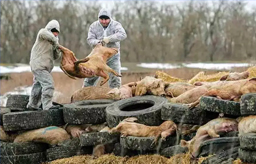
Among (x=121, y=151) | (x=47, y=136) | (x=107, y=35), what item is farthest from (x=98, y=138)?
(x=107, y=35)

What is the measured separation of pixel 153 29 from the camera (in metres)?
53.3

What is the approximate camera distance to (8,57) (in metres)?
50.8

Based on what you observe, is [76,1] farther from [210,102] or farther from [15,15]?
[210,102]

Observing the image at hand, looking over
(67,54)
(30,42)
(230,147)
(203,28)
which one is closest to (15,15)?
(30,42)

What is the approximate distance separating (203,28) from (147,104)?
4463 centimetres

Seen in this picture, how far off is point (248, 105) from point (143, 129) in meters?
1.73

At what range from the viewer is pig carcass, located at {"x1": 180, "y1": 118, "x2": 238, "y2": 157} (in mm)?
6535

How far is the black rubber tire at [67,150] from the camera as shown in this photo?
26.6ft

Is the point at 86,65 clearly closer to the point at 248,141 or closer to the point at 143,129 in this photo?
the point at 143,129

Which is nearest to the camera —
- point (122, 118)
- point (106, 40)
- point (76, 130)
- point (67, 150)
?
point (122, 118)

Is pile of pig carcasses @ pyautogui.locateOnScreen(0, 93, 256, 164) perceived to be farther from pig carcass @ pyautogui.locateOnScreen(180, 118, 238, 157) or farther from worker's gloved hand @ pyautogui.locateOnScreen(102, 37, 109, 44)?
worker's gloved hand @ pyautogui.locateOnScreen(102, 37, 109, 44)

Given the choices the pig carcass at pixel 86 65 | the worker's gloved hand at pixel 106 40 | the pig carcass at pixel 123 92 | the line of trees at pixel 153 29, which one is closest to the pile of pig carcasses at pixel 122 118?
the pig carcass at pixel 123 92

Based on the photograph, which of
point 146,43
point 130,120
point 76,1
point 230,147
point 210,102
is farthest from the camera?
point 76,1

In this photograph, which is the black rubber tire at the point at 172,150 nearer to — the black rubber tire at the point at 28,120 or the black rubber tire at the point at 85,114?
the black rubber tire at the point at 85,114
